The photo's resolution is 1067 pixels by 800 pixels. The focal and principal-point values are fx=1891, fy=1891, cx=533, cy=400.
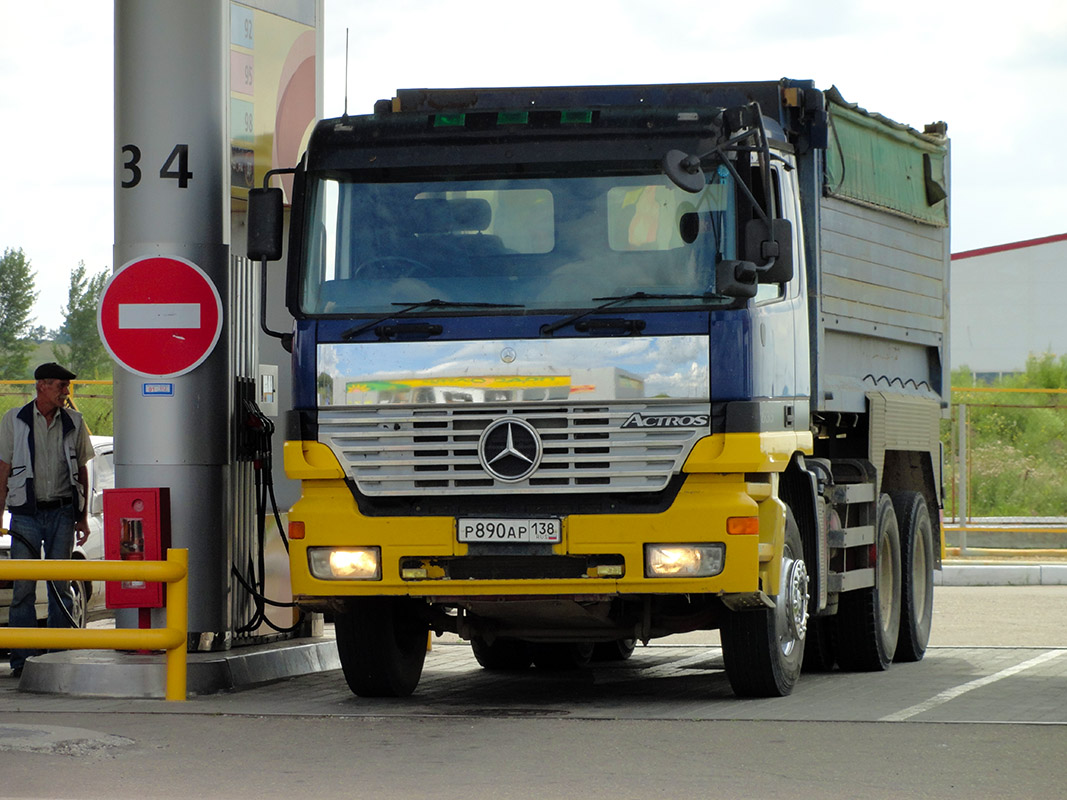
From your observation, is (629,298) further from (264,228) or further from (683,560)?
(264,228)

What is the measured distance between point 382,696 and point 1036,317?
2150 inches

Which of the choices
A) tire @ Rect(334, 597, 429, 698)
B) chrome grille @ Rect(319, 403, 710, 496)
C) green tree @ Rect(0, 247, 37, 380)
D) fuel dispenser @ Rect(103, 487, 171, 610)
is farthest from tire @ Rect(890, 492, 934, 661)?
green tree @ Rect(0, 247, 37, 380)

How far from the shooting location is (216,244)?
11102 mm

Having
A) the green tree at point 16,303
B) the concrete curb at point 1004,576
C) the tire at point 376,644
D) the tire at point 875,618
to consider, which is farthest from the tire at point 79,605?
the green tree at point 16,303

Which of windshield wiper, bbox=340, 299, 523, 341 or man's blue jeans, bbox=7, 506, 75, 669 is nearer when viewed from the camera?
windshield wiper, bbox=340, 299, 523, 341

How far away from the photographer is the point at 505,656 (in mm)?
12438

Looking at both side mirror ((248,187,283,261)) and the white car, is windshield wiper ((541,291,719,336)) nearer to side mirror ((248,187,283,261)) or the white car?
side mirror ((248,187,283,261))

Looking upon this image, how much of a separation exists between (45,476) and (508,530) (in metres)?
3.75

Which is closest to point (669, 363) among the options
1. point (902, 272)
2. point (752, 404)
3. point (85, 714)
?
point (752, 404)

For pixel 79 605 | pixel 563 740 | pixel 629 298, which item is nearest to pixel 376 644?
pixel 563 740

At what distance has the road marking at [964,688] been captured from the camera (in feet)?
30.9

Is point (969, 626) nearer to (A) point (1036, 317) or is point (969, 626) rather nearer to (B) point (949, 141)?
(B) point (949, 141)

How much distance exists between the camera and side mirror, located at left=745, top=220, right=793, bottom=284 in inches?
367

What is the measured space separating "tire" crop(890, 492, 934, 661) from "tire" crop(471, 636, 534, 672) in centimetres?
260
